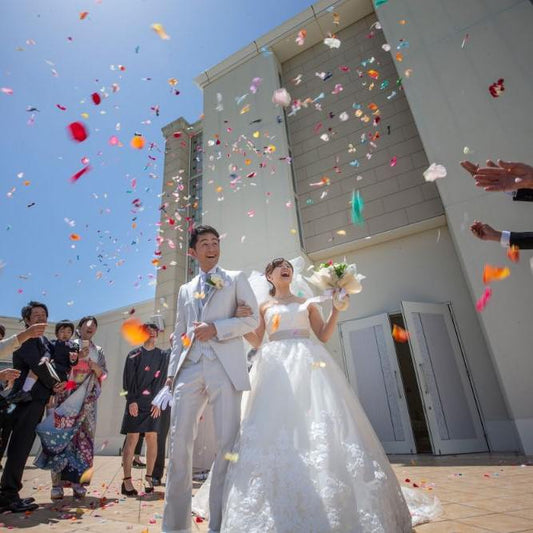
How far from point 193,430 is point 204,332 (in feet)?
1.71

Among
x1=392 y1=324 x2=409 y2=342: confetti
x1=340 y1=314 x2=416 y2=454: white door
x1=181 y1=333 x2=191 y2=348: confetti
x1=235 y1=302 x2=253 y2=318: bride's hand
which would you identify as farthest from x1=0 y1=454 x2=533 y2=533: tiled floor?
x1=392 y1=324 x2=409 y2=342: confetti

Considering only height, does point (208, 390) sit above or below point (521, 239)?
below

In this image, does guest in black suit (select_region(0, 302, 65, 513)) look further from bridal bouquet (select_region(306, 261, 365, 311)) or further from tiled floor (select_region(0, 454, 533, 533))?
bridal bouquet (select_region(306, 261, 365, 311))

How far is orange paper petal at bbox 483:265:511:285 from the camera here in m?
5.09

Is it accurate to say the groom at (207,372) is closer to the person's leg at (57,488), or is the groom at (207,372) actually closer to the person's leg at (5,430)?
the person's leg at (5,430)

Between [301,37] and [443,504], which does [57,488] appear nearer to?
[443,504]

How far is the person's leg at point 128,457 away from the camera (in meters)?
3.16

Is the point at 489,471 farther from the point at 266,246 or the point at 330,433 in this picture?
the point at 266,246

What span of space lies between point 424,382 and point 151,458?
412cm

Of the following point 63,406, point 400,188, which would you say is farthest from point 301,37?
point 63,406

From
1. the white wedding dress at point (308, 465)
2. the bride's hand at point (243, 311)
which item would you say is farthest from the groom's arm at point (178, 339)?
the white wedding dress at point (308, 465)

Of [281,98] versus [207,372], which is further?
[281,98]

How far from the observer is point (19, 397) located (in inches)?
107

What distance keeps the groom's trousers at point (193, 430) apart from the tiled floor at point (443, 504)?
0.39 metres
